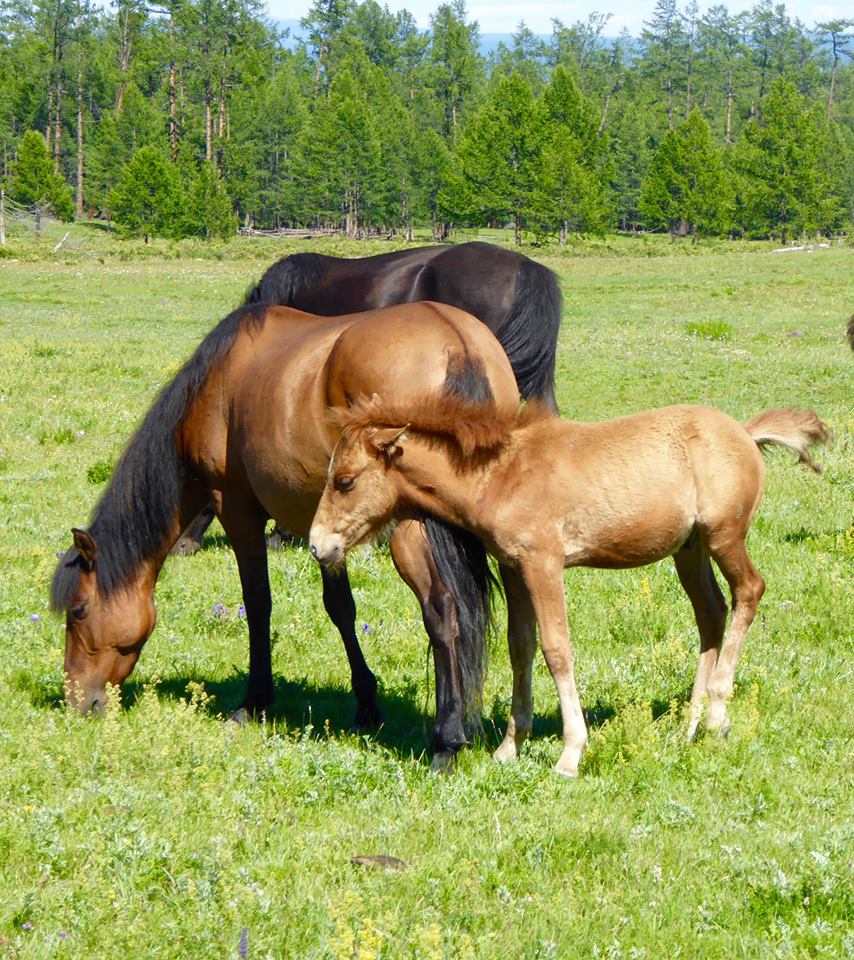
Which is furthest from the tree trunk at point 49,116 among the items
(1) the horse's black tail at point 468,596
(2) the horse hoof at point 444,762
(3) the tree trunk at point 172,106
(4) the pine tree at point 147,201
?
(2) the horse hoof at point 444,762

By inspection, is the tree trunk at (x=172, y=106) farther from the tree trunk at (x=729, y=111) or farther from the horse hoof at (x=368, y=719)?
the horse hoof at (x=368, y=719)

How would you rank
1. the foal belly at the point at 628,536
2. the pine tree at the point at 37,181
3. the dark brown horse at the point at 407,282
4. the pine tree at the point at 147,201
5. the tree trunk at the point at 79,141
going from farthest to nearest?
the tree trunk at the point at 79,141 → the pine tree at the point at 37,181 → the pine tree at the point at 147,201 → the dark brown horse at the point at 407,282 → the foal belly at the point at 628,536

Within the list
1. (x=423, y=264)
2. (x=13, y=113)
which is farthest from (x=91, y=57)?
(x=423, y=264)

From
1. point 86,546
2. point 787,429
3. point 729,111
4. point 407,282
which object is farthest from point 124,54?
point 787,429

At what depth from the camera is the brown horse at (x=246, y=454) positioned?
18.9 ft

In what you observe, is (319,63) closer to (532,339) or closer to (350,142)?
(350,142)

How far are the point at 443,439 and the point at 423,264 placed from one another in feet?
16.7

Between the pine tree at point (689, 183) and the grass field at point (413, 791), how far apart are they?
75.9m

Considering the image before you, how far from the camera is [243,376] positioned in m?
6.32

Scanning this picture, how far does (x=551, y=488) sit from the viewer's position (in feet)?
16.7

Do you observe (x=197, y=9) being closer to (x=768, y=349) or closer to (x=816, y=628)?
(x=768, y=349)

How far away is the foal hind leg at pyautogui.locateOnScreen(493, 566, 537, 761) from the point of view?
546cm

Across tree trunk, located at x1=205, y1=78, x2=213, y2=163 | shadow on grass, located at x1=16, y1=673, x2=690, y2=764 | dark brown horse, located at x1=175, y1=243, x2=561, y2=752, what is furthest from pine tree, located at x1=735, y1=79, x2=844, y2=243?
shadow on grass, located at x1=16, y1=673, x2=690, y2=764

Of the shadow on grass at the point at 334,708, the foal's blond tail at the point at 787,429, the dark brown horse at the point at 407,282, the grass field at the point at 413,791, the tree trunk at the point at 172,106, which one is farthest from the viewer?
the tree trunk at the point at 172,106
